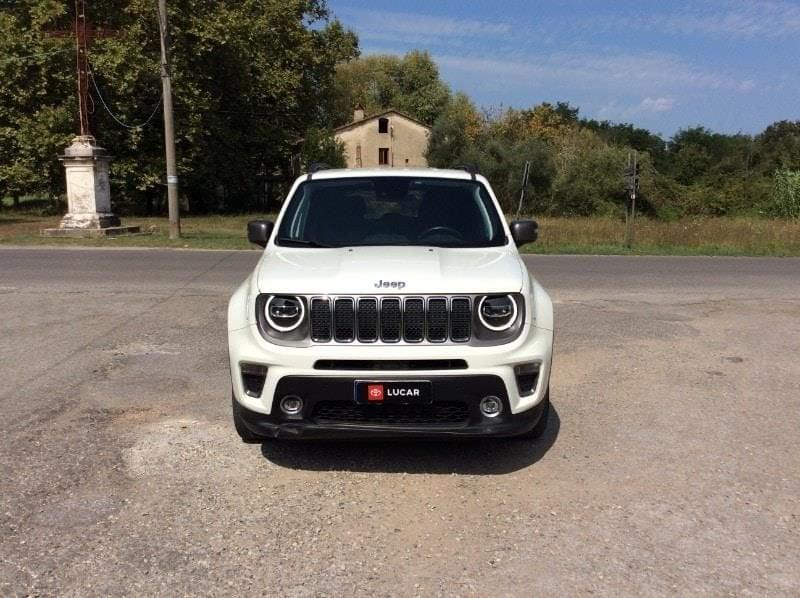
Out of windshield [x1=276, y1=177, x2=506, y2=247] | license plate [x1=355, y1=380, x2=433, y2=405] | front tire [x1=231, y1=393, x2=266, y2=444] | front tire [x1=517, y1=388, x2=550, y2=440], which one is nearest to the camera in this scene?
license plate [x1=355, y1=380, x2=433, y2=405]

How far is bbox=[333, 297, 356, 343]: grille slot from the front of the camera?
3900mm

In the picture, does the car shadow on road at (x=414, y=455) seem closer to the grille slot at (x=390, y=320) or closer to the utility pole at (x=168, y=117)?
the grille slot at (x=390, y=320)

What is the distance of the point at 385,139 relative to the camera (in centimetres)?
5572

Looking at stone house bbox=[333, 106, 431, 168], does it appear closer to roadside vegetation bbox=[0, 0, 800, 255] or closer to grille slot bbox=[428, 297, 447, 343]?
roadside vegetation bbox=[0, 0, 800, 255]

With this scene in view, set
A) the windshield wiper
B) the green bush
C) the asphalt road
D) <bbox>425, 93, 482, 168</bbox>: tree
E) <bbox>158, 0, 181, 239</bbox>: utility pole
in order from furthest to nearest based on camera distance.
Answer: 1. <bbox>425, 93, 482, 168</bbox>: tree
2. the green bush
3. <bbox>158, 0, 181, 239</bbox>: utility pole
4. the windshield wiper
5. the asphalt road

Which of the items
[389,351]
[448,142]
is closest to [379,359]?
[389,351]

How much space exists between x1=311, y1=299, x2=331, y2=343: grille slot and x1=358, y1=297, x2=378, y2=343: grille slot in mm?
178

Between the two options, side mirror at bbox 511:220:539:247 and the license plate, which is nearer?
the license plate

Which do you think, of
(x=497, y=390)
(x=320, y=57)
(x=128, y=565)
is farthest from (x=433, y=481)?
(x=320, y=57)

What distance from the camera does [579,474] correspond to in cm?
418

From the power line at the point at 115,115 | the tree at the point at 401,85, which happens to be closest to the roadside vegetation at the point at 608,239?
the power line at the point at 115,115

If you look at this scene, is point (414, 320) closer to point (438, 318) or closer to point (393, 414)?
point (438, 318)

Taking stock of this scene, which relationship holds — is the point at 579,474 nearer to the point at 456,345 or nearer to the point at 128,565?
the point at 456,345

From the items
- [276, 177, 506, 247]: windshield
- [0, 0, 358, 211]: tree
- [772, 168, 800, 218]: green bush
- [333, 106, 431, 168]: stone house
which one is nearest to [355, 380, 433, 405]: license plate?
[276, 177, 506, 247]: windshield
